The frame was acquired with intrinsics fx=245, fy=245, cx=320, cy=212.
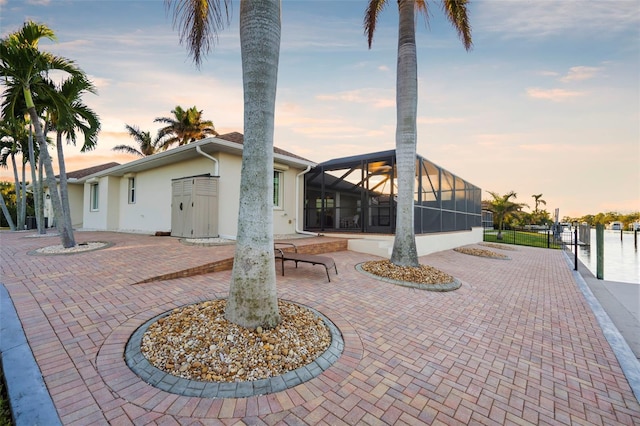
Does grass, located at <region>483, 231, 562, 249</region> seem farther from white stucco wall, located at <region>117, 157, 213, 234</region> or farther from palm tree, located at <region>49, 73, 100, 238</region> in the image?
palm tree, located at <region>49, 73, 100, 238</region>

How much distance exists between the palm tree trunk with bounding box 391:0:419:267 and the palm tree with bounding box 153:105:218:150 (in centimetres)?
2426

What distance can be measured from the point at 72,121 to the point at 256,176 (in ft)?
33.4

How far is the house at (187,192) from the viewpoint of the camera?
975 cm

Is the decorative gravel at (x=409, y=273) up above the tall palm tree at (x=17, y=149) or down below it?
below

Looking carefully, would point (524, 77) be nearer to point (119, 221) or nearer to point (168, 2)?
point (168, 2)

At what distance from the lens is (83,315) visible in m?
3.33

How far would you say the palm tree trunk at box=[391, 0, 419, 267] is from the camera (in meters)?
7.02

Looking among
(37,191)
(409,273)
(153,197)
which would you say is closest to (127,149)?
(37,191)

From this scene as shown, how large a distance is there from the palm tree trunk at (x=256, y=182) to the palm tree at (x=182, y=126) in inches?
1038

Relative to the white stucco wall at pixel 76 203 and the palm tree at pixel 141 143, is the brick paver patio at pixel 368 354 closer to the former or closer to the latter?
the white stucco wall at pixel 76 203

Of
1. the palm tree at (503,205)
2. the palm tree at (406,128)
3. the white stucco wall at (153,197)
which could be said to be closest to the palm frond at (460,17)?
the palm tree at (406,128)

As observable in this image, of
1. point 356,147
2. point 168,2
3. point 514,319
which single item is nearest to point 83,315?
point 168,2

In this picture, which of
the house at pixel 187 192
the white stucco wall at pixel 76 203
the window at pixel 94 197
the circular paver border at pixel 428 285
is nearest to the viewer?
the circular paver border at pixel 428 285

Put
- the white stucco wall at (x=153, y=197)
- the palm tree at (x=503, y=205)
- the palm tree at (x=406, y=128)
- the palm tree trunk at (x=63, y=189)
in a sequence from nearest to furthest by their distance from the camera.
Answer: the palm tree at (x=406, y=128) → the palm tree trunk at (x=63, y=189) → the white stucco wall at (x=153, y=197) → the palm tree at (x=503, y=205)
